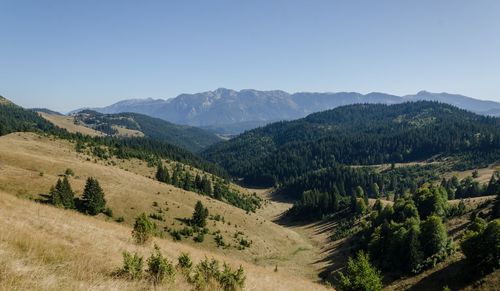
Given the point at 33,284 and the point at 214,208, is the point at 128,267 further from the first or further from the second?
the point at 214,208

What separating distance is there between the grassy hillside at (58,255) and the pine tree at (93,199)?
4921 centimetres

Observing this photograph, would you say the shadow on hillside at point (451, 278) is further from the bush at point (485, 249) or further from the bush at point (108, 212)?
the bush at point (108, 212)

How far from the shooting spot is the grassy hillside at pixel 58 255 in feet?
28.6

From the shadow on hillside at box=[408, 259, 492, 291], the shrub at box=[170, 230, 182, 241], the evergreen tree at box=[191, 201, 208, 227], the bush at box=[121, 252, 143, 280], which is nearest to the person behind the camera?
the bush at box=[121, 252, 143, 280]

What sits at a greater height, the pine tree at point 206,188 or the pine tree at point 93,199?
the pine tree at point 93,199

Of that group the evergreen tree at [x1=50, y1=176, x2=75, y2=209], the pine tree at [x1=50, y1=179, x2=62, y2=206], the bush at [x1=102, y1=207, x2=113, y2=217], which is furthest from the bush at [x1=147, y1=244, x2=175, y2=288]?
the bush at [x1=102, y1=207, x2=113, y2=217]

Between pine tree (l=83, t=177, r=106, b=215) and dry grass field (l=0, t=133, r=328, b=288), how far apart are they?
8.37ft

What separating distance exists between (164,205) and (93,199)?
2038 cm

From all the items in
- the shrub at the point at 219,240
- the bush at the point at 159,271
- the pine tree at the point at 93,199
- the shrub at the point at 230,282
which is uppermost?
the bush at the point at 159,271

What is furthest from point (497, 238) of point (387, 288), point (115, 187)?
point (115, 187)

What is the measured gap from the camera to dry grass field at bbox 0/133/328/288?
73.1 m

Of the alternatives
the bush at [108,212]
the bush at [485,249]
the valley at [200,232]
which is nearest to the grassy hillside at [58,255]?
the valley at [200,232]

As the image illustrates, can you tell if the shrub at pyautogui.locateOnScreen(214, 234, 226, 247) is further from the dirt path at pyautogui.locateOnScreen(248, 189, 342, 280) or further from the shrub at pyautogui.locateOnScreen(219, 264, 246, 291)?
the shrub at pyautogui.locateOnScreen(219, 264, 246, 291)

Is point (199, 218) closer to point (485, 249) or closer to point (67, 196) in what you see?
point (67, 196)
